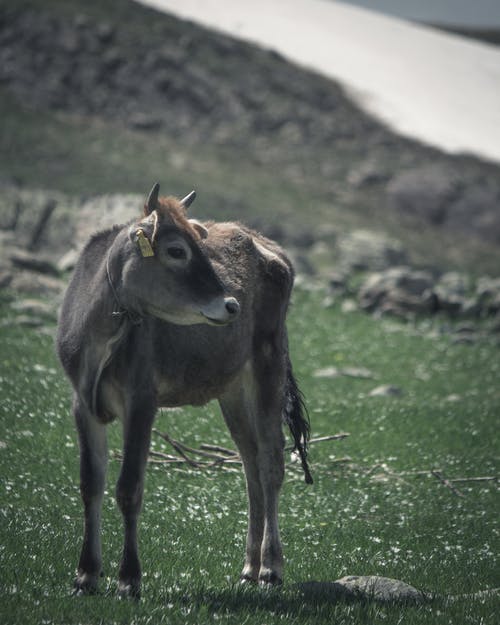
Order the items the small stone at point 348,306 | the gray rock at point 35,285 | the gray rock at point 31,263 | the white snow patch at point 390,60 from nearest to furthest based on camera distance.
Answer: the gray rock at point 35,285, the gray rock at point 31,263, the small stone at point 348,306, the white snow patch at point 390,60

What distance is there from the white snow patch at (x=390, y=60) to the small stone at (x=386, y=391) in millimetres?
36589

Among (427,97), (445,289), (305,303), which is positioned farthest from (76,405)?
(427,97)

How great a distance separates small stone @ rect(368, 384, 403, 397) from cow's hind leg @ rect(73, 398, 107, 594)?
41.9ft

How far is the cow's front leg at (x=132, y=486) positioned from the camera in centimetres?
873

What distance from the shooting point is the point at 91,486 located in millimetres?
9117

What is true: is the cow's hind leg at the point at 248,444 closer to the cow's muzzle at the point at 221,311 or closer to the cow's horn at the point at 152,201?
the cow's muzzle at the point at 221,311

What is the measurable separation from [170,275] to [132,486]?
77.1 inches

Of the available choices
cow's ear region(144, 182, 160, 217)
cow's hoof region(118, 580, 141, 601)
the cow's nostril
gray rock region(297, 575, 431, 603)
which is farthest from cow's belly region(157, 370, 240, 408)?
gray rock region(297, 575, 431, 603)

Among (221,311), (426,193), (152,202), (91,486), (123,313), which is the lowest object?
(426,193)

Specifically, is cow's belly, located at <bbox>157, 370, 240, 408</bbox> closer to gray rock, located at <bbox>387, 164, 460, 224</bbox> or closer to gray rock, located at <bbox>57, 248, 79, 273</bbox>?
gray rock, located at <bbox>57, 248, 79, 273</bbox>

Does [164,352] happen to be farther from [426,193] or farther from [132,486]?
[426,193]

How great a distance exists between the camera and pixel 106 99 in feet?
171

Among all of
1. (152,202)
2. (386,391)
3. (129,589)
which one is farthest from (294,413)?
(386,391)

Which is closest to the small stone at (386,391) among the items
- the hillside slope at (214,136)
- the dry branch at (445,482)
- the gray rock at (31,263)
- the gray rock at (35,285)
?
the dry branch at (445,482)
